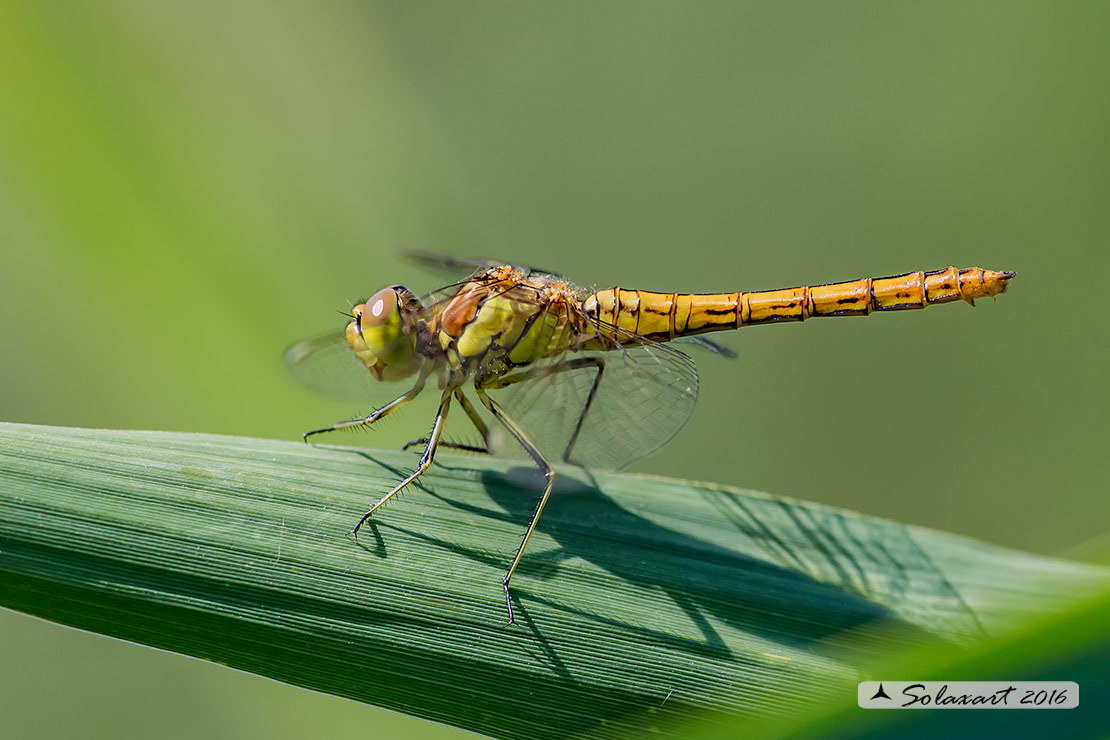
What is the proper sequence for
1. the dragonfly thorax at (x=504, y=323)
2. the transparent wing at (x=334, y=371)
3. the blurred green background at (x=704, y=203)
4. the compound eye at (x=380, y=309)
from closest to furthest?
the compound eye at (x=380, y=309) < the dragonfly thorax at (x=504, y=323) < the transparent wing at (x=334, y=371) < the blurred green background at (x=704, y=203)

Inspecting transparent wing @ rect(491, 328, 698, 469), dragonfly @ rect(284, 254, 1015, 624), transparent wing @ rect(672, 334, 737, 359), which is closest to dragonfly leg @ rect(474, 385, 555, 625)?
dragonfly @ rect(284, 254, 1015, 624)

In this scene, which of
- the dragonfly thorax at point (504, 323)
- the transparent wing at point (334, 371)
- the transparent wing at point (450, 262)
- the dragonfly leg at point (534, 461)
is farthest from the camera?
the transparent wing at point (450, 262)

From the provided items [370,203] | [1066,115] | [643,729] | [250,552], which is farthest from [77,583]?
[1066,115]

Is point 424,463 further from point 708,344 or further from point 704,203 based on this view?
point 704,203

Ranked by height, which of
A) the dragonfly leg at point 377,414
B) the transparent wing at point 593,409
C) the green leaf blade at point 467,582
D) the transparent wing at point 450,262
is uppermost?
the transparent wing at point 450,262

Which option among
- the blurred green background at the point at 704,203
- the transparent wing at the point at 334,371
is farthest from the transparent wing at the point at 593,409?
the blurred green background at the point at 704,203

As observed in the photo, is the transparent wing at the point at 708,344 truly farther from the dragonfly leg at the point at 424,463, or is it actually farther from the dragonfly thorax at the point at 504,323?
the dragonfly leg at the point at 424,463

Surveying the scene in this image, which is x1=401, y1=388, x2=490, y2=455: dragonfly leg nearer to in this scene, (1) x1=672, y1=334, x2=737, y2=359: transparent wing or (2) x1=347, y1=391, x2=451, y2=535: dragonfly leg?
(2) x1=347, y1=391, x2=451, y2=535: dragonfly leg
